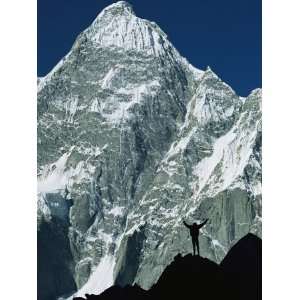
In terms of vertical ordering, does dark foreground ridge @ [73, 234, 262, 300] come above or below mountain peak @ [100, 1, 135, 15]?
below

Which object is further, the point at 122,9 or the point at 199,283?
the point at 122,9

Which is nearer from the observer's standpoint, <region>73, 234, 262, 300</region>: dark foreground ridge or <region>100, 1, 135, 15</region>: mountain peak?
<region>73, 234, 262, 300</region>: dark foreground ridge

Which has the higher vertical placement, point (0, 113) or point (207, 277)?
point (0, 113)

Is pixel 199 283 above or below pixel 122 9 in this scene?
below

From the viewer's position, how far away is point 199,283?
34.8 meters

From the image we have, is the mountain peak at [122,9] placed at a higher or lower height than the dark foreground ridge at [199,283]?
higher

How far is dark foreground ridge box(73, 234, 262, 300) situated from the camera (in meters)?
34.7

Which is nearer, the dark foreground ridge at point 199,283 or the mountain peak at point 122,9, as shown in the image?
the dark foreground ridge at point 199,283

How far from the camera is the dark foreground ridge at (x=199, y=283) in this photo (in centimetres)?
3469
